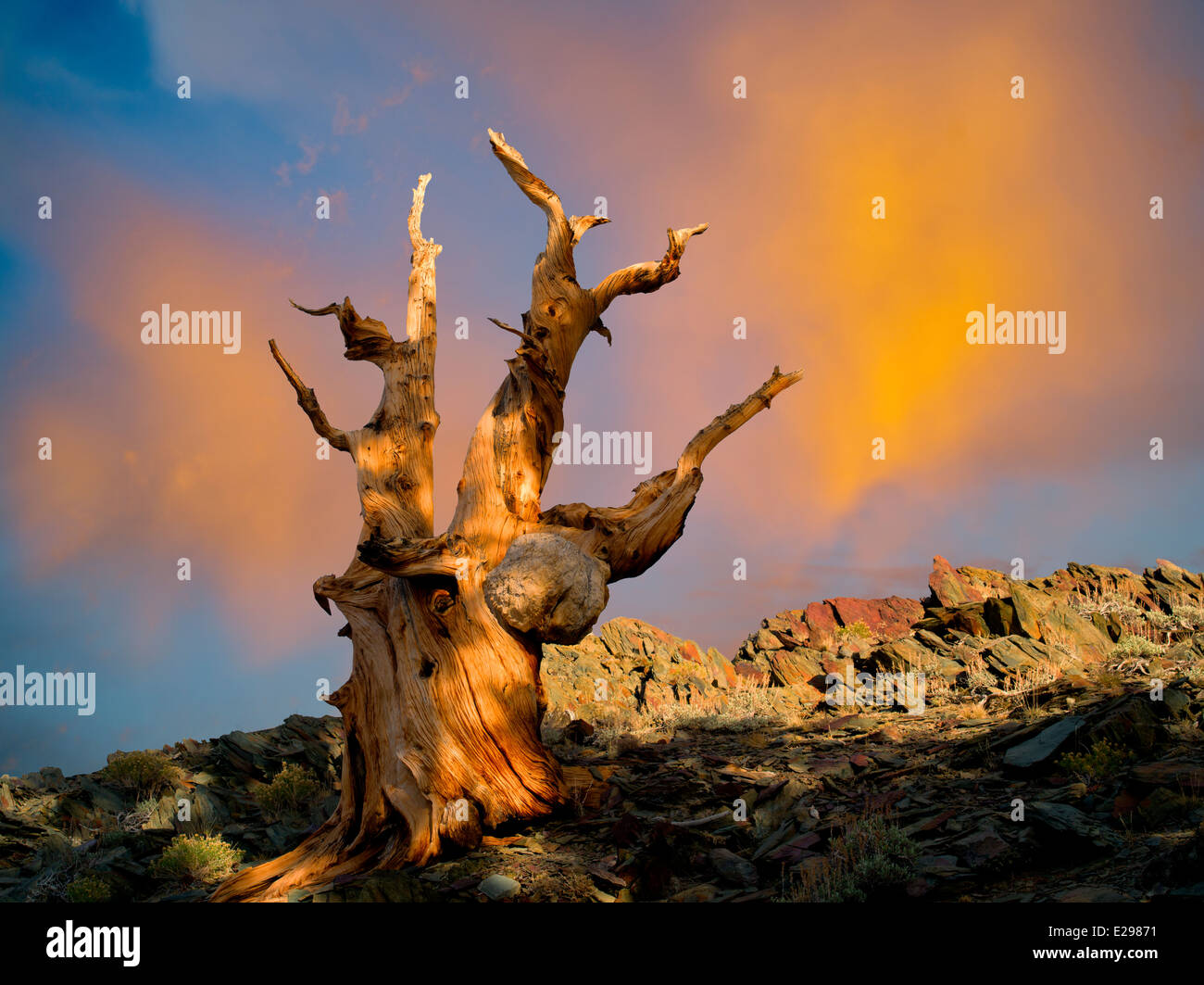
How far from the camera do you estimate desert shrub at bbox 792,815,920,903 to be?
5.31 meters

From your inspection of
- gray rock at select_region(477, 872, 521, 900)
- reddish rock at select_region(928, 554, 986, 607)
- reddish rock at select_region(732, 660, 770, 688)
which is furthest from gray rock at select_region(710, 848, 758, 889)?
reddish rock at select_region(928, 554, 986, 607)

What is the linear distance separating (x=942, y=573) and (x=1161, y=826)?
16.6 m

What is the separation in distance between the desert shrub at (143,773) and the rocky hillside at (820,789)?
0.04 meters

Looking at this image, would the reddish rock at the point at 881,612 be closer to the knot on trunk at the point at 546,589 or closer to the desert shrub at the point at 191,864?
the knot on trunk at the point at 546,589

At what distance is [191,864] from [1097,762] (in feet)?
31.4

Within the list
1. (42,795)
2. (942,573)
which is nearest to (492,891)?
(42,795)

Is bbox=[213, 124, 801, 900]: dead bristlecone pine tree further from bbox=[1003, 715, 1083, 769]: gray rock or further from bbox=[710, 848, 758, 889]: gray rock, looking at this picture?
bbox=[1003, 715, 1083, 769]: gray rock

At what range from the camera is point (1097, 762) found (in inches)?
273

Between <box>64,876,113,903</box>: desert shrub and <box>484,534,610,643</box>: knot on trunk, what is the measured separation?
4.91m

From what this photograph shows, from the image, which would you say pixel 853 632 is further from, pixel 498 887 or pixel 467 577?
pixel 498 887
